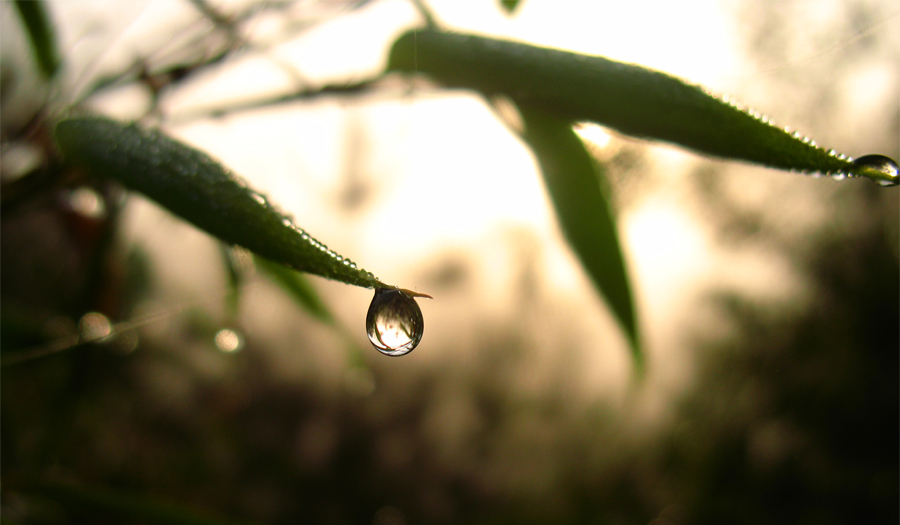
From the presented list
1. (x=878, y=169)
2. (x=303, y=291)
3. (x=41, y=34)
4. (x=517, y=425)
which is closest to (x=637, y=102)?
(x=878, y=169)

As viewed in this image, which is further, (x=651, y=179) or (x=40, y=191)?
(x=651, y=179)

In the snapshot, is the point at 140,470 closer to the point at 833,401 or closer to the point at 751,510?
the point at 751,510

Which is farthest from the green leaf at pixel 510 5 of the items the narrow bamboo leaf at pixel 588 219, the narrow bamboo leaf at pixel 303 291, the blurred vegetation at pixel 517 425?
the blurred vegetation at pixel 517 425

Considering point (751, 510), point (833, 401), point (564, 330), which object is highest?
point (564, 330)

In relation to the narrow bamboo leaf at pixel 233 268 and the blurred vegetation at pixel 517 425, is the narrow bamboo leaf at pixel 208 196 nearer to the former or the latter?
the narrow bamboo leaf at pixel 233 268

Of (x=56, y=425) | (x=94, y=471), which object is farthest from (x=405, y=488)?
(x=56, y=425)

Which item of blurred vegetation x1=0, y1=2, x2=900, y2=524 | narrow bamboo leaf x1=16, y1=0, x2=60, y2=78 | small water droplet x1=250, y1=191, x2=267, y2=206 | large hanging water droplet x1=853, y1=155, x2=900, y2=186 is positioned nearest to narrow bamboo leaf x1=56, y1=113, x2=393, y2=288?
small water droplet x1=250, y1=191, x2=267, y2=206
